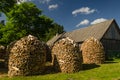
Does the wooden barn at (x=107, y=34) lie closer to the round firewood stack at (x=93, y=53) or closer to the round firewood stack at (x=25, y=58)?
the round firewood stack at (x=93, y=53)

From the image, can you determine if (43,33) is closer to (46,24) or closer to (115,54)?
(46,24)

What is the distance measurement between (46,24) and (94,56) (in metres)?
30.7

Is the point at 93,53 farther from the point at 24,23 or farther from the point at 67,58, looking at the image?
the point at 24,23

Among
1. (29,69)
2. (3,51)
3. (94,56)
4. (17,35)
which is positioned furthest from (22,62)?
(17,35)

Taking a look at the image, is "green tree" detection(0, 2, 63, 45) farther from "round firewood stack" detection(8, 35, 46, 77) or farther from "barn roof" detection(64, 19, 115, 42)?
"round firewood stack" detection(8, 35, 46, 77)

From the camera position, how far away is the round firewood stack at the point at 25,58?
19562mm

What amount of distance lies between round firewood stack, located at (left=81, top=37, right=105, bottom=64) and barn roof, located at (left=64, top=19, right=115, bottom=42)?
68.6 ft

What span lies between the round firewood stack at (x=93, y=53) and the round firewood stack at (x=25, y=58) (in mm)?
8725

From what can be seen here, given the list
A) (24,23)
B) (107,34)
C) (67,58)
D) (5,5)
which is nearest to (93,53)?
(67,58)

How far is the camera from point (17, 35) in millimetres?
53750

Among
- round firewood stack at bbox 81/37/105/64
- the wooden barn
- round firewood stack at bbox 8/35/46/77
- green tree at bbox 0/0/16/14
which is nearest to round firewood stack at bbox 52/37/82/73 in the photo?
round firewood stack at bbox 8/35/46/77

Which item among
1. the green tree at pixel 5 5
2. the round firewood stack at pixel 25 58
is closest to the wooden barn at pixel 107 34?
the green tree at pixel 5 5

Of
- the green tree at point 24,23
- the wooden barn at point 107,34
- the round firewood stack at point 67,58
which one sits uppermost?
the green tree at point 24,23

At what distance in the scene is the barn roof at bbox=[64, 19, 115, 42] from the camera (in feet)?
165
